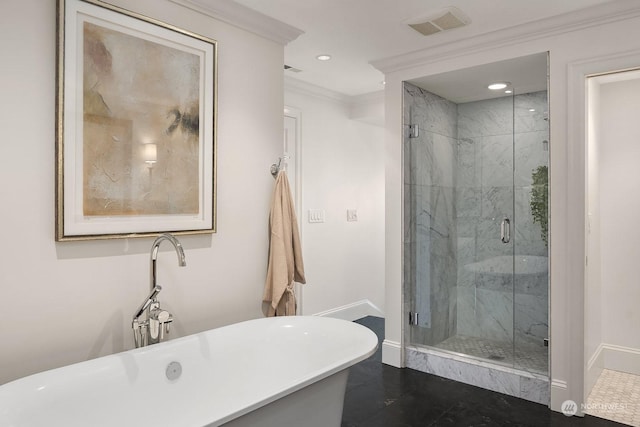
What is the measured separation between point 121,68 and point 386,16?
5.19 feet

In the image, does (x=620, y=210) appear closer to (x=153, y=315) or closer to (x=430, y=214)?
(x=430, y=214)

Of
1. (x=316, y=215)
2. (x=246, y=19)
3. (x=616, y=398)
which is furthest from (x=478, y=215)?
(x=246, y=19)

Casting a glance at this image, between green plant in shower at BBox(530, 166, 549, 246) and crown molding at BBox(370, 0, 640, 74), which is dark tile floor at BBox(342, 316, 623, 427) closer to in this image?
green plant in shower at BBox(530, 166, 549, 246)

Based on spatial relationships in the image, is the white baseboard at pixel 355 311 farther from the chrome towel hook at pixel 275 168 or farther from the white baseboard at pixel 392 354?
the chrome towel hook at pixel 275 168

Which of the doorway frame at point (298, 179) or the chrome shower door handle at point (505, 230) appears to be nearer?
the chrome shower door handle at point (505, 230)

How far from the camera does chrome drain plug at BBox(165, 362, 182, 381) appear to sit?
2031 mm

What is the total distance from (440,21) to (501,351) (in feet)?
8.24

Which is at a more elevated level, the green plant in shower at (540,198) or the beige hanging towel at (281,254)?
the green plant in shower at (540,198)

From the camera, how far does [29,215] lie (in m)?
1.86

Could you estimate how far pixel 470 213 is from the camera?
3.93 metres

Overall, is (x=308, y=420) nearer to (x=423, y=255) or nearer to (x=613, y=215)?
(x=423, y=255)

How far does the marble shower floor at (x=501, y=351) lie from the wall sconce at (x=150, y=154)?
2.65 m

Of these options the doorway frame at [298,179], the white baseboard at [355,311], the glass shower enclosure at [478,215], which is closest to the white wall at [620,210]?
the glass shower enclosure at [478,215]

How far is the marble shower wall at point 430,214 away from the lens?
3637 mm
